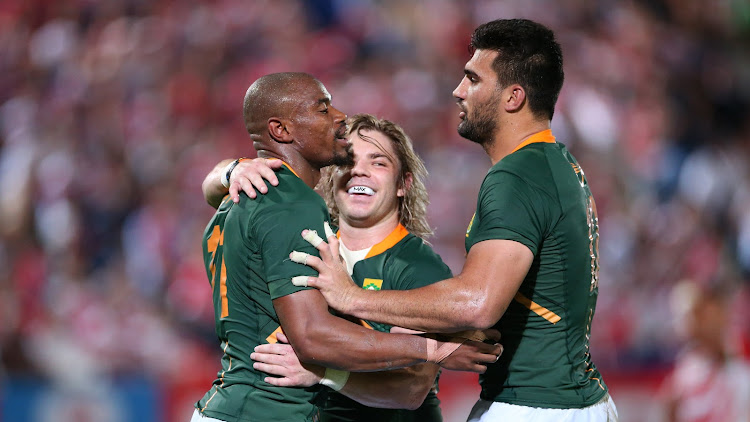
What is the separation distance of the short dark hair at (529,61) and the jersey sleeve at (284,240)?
1.26 m

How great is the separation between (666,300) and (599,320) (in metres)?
1.02

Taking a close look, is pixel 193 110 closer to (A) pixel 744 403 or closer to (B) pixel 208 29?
(B) pixel 208 29

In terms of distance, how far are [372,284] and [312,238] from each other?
1023 millimetres

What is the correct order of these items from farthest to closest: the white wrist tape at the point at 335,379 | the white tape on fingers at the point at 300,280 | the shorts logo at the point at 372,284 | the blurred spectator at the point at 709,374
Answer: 1. the blurred spectator at the point at 709,374
2. the shorts logo at the point at 372,284
3. the white wrist tape at the point at 335,379
4. the white tape on fingers at the point at 300,280

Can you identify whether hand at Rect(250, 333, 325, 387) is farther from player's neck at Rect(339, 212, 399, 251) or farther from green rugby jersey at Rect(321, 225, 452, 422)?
player's neck at Rect(339, 212, 399, 251)

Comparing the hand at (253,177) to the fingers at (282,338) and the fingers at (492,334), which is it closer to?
the fingers at (282,338)

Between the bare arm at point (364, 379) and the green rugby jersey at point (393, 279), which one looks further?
the green rugby jersey at point (393, 279)

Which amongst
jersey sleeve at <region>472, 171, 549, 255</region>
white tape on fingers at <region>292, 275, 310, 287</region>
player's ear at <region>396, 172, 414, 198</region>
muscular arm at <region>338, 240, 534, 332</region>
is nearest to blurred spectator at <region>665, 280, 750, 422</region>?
player's ear at <region>396, 172, 414, 198</region>

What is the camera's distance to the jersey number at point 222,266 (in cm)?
334

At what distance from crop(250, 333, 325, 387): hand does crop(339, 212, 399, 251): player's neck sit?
126cm

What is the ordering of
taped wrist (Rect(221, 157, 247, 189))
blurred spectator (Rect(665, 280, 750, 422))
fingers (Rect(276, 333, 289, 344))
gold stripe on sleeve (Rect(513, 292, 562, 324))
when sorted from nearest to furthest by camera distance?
fingers (Rect(276, 333, 289, 344)) < gold stripe on sleeve (Rect(513, 292, 562, 324)) < taped wrist (Rect(221, 157, 247, 189)) < blurred spectator (Rect(665, 280, 750, 422))

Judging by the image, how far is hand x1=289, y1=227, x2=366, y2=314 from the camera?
123 inches

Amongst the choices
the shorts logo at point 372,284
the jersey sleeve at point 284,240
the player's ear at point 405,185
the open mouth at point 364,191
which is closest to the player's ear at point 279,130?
the jersey sleeve at point 284,240

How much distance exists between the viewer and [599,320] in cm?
884
